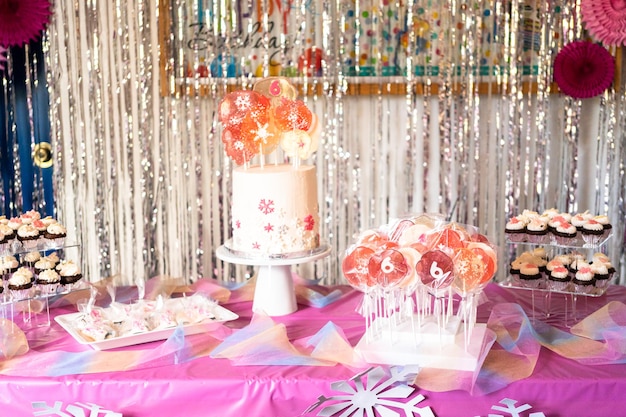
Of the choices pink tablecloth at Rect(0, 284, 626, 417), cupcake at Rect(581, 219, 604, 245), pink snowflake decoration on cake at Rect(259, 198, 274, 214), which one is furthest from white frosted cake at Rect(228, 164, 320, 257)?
cupcake at Rect(581, 219, 604, 245)

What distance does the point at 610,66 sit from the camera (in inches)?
129

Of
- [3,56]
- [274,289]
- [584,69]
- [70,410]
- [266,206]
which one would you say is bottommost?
[70,410]

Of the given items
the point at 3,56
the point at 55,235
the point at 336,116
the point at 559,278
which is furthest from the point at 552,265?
the point at 3,56

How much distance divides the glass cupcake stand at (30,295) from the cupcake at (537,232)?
1311mm

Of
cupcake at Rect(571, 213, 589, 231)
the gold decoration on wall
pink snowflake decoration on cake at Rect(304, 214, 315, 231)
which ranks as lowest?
cupcake at Rect(571, 213, 589, 231)

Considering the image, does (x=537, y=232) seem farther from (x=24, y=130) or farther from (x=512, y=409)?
(x=24, y=130)

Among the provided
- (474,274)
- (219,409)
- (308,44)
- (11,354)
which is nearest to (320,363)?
(219,409)

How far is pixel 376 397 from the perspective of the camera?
1621 mm

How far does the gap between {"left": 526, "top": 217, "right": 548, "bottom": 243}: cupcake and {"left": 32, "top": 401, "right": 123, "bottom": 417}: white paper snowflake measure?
48.8 inches

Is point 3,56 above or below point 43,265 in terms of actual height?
above

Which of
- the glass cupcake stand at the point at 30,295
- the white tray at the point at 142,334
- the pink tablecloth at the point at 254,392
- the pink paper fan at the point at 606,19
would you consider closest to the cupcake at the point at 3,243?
the glass cupcake stand at the point at 30,295

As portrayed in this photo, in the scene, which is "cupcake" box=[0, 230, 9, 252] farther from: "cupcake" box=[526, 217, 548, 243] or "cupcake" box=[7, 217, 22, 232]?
"cupcake" box=[526, 217, 548, 243]

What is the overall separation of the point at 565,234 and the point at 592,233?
0.28 ft

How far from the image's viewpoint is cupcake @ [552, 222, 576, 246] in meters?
2.12
